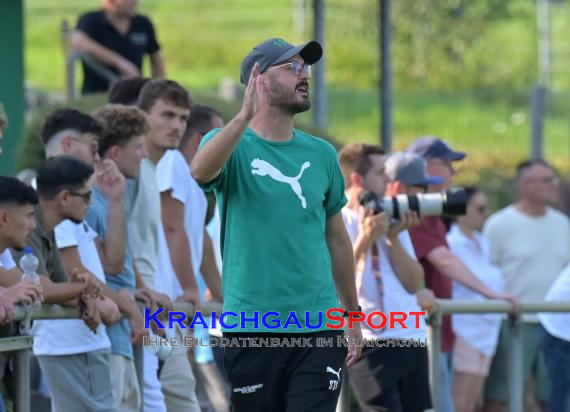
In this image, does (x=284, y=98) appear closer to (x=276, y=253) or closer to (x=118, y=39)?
(x=276, y=253)

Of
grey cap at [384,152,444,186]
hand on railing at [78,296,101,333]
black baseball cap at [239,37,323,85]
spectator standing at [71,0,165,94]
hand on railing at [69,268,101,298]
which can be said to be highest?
spectator standing at [71,0,165,94]

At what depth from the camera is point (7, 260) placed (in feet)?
20.8

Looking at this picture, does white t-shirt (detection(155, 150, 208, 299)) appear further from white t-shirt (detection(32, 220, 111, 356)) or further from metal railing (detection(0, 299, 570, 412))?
white t-shirt (detection(32, 220, 111, 356))

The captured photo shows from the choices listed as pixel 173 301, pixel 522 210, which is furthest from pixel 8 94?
pixel 173 301

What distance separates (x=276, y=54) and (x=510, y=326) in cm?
295

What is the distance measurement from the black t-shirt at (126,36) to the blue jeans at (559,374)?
4106 millimetres

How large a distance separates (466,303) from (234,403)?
2.29 metres

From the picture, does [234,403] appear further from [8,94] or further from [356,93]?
[356,93]

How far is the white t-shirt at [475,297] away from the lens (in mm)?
9195

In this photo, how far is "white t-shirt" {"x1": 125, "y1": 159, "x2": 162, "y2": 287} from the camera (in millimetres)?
7230

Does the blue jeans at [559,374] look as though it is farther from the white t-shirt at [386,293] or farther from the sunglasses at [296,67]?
the sunglasses at [296,67]

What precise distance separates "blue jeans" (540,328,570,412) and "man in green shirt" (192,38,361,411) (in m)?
3.33

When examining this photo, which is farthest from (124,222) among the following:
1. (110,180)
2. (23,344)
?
(23,344)


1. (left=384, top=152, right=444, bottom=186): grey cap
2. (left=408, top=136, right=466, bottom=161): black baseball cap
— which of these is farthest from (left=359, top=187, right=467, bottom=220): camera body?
(left=408, top=136, right=466, bottom=161): black baseball cap
